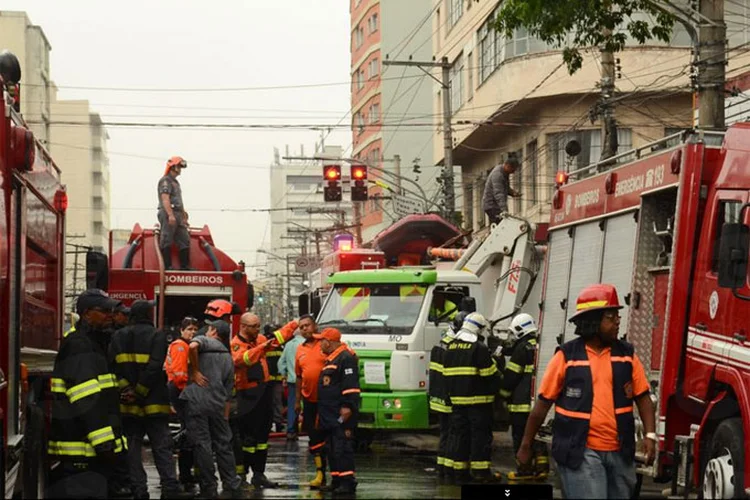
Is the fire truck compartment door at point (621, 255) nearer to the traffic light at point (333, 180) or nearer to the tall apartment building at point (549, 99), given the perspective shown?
the tall apartment building at point (549, 99)

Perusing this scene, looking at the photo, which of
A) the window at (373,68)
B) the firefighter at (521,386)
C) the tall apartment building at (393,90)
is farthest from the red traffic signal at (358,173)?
the window at (373,68)

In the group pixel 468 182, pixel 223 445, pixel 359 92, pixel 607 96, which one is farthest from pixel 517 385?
pixel 359 92

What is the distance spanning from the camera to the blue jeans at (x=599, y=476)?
755 cm

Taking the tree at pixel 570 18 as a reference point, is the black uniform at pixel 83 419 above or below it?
below

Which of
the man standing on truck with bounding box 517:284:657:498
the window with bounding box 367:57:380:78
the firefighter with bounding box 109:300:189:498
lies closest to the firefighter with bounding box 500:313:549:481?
the firefighter with bounding box 109:300:189:498

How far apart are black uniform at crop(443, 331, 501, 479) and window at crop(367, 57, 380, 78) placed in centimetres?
6339

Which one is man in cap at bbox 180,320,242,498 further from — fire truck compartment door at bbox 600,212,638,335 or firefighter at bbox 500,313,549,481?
fire truck compartment door at bbox 600,212,638,335

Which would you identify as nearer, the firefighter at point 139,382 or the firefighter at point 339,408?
the firefighter at point 139,382

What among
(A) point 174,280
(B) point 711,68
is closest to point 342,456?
(B) point 711,68

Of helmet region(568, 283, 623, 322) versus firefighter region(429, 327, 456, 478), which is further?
firefighter region(429, 327, 456, 478)

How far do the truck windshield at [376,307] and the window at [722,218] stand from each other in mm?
7747

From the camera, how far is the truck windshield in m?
18.3

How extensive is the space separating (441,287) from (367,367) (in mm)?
1530

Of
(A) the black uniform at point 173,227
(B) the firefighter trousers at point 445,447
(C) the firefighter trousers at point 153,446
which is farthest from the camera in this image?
(A) the black uniform at point 173,227
